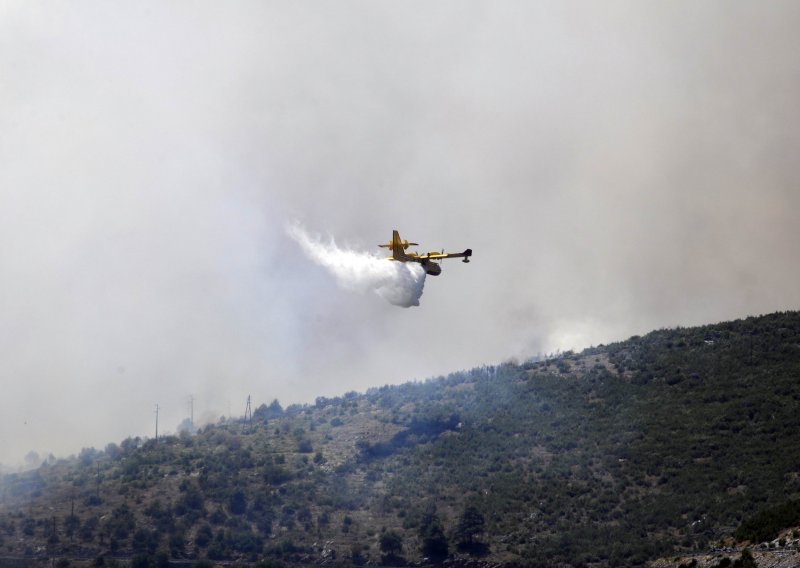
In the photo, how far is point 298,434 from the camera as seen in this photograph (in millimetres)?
180500

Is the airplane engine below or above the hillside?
above

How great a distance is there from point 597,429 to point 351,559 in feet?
126

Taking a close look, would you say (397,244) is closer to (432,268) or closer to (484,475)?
(432,268)

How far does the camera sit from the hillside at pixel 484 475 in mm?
139375

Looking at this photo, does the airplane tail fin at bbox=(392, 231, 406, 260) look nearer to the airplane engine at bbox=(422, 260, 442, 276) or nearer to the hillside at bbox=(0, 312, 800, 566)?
the airplane engine at bbox=(422, 260, 442, 276)

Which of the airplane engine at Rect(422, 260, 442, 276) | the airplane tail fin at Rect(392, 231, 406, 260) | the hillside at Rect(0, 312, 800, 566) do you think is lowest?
the hillside at Rect(0, 312, 800, 566)

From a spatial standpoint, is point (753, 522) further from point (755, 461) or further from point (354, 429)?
point (354, 429)

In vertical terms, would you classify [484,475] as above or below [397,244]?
below

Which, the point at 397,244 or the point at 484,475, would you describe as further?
the point at 484,475

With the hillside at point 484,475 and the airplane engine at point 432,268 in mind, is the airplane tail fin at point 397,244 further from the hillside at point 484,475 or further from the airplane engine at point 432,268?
the hillside at point 484,475

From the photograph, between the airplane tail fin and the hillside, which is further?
the hillside

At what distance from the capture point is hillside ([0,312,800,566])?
139 metres

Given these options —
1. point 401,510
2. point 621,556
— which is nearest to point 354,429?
point 401,510

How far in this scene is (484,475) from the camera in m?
158
